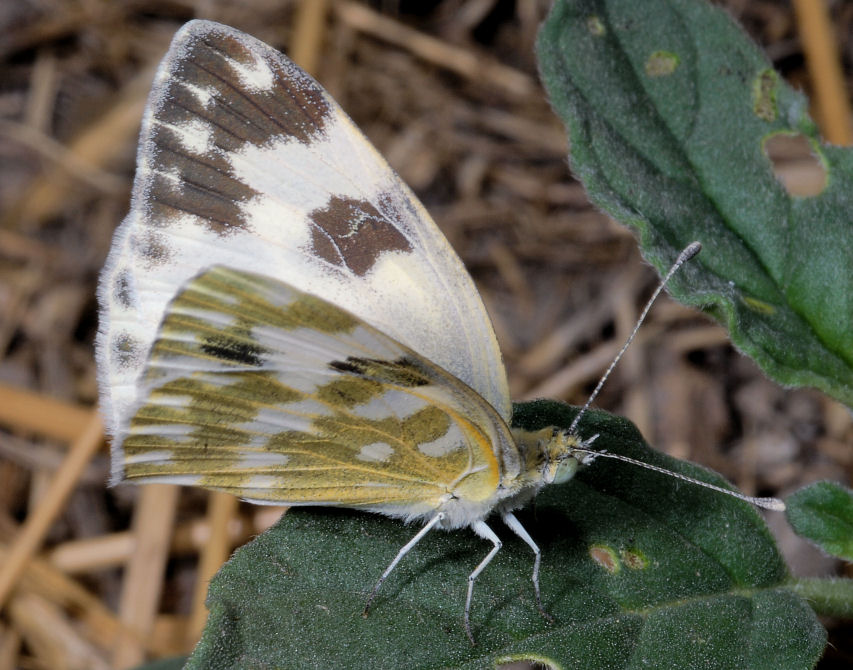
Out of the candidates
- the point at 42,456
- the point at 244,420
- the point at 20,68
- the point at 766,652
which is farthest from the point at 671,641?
the point at 20,68

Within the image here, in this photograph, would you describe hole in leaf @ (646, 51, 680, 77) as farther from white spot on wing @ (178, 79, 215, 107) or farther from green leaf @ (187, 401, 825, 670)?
white spot on wing @ (178, 79, 215, 107)

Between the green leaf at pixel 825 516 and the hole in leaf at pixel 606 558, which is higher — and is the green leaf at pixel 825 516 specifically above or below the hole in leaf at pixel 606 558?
above

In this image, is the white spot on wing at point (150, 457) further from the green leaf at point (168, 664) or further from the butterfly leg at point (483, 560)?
the green leaf at point (168, 664)

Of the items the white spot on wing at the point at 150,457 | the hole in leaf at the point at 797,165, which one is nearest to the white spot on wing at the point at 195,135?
the white spot on wing at the point at 150,457

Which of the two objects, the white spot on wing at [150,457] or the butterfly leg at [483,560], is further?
the white spot on wing at [150,457]

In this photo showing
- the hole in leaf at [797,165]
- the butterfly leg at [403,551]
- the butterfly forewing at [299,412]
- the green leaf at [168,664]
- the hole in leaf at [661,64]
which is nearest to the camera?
the butterfly forewing at [299,412]

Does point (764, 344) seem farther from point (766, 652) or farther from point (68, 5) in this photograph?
point (68, 5)

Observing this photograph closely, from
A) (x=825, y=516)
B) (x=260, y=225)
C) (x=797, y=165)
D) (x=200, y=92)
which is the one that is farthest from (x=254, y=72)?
(x=797, y=165)
